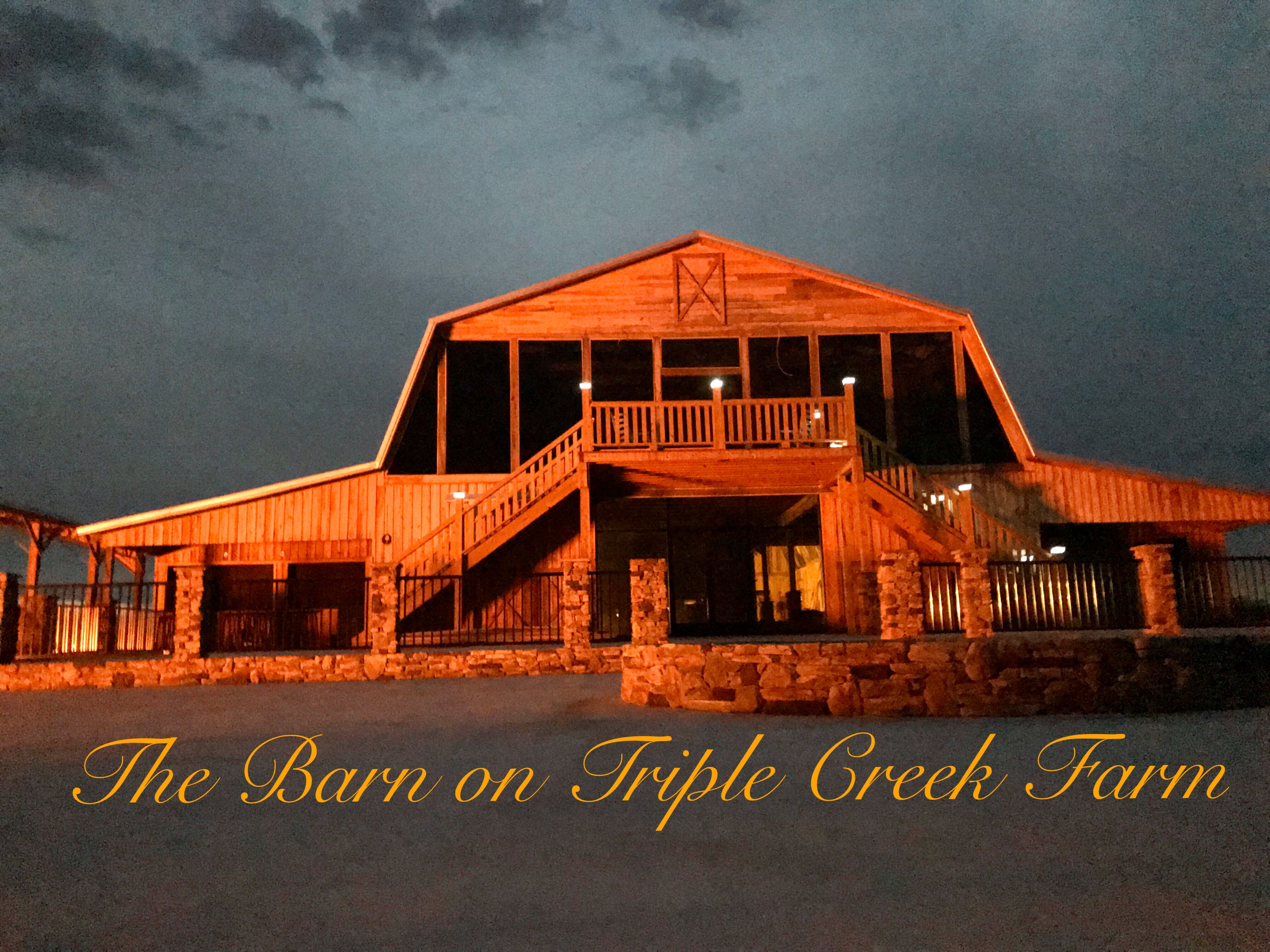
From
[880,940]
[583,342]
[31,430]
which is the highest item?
[31,430]

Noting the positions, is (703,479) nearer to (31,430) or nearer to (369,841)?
(369,841)

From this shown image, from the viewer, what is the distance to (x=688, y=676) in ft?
28.4

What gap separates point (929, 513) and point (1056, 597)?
2.76 meters

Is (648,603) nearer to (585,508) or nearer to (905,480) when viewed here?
(585,508)

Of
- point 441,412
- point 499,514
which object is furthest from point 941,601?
point 441,412

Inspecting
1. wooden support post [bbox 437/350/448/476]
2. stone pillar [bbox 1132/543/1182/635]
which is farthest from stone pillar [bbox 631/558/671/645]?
stone pillar [bbox 1132/543/1182/635]

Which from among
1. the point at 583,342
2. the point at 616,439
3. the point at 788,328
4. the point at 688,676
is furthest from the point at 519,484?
the point at 688,676

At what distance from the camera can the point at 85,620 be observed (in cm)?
1770

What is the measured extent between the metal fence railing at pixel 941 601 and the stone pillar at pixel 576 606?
7201 millimetres

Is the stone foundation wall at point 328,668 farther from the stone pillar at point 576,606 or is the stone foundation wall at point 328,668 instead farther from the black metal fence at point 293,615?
the black metal fence at point 293,615

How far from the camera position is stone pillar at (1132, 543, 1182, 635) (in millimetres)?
12422

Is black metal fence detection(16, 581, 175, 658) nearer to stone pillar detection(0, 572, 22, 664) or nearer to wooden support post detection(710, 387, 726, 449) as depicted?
stone pillar detection(0, 572, 22, 664)

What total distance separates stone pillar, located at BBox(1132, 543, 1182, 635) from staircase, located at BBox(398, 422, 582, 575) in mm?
9526

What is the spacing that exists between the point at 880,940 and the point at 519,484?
13.4 meters
